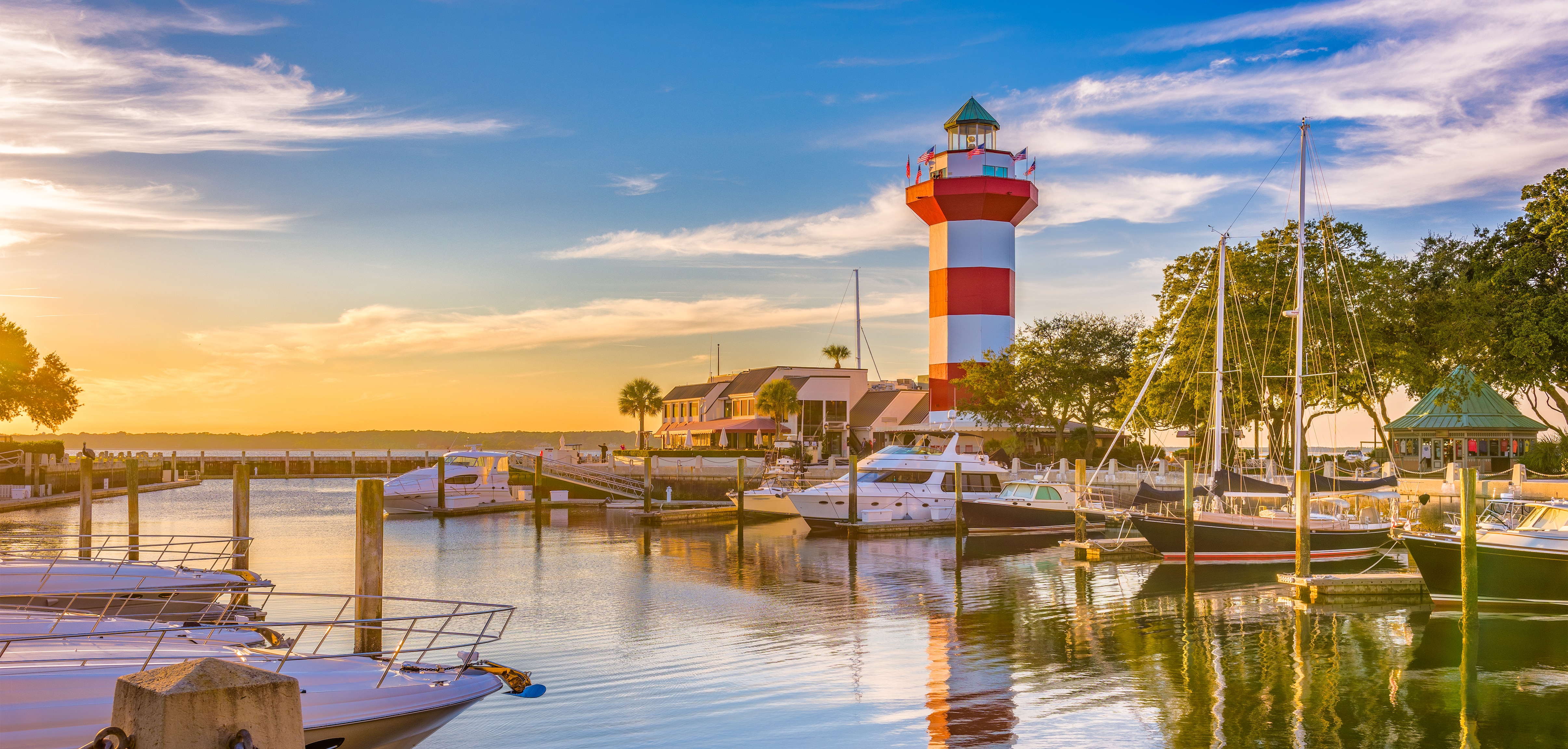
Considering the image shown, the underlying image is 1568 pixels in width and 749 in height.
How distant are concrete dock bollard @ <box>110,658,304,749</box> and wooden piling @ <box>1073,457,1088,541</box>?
94.4ft

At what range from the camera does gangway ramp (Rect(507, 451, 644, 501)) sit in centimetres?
5178

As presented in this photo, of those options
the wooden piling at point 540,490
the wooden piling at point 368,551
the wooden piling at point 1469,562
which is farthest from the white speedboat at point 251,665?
the wooden piling at point 540,490

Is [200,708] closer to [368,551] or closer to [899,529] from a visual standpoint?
[368,551]

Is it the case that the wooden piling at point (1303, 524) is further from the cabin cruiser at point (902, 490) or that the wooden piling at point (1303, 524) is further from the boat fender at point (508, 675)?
the boat fender at point (508, 675)

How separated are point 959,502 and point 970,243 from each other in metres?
28.2

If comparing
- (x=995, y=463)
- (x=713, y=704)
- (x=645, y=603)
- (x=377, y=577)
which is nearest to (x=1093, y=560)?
(x=995, y=463)

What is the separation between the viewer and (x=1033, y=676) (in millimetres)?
15961

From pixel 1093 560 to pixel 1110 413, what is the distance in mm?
30054

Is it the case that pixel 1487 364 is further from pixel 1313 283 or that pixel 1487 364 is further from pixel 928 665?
pixel 928 665

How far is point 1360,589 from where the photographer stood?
867 inches

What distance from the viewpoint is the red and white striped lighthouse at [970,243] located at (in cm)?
5931

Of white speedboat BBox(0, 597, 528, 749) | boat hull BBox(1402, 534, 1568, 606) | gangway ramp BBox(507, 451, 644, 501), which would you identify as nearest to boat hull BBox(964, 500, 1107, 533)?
boat hull BBox(1402, 534, 1568, 606)

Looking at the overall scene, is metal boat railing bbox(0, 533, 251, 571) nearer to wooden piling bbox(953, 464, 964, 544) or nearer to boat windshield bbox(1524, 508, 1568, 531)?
wooden piling bbox(953, 464, 964, 544)

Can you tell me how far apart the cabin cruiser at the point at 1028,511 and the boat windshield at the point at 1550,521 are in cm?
1521
